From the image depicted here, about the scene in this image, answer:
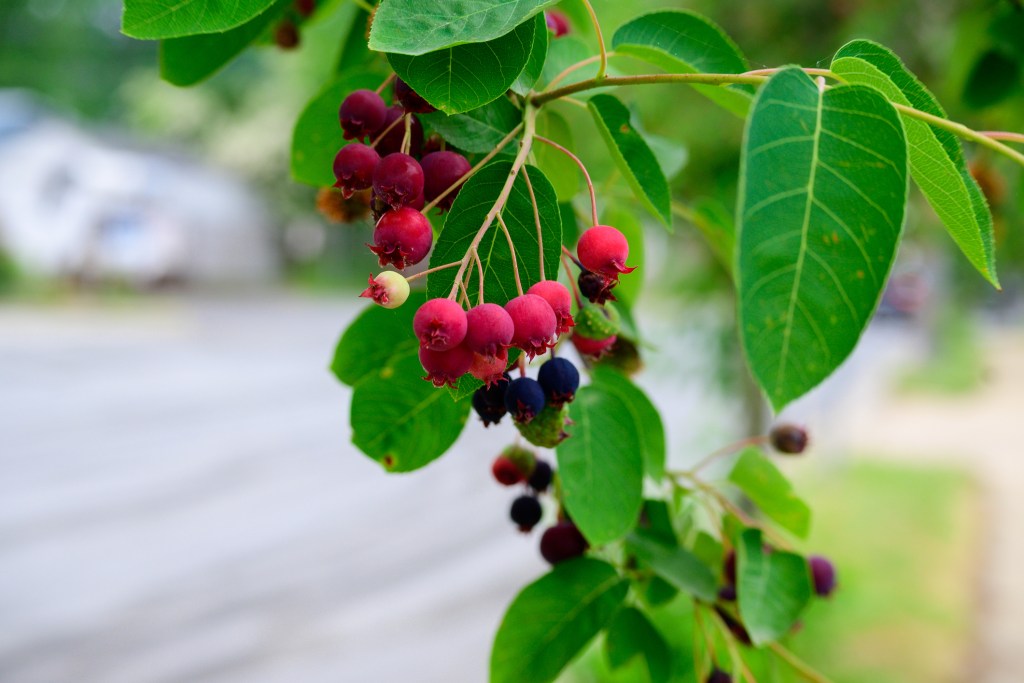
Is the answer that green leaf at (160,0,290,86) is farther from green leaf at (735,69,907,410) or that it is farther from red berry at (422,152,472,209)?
green leaf at (735,69,907,410)

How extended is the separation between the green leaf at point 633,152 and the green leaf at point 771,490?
370mm

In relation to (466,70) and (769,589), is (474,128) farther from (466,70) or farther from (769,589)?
(769,589)

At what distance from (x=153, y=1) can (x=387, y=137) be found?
0.15 meters

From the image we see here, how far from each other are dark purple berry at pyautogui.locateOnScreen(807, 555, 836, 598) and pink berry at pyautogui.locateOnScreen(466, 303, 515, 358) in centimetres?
58

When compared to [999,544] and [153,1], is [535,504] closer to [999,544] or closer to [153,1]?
[153,1]

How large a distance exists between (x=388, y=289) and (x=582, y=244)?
11 cm

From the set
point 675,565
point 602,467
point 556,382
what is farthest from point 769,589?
point 556,382

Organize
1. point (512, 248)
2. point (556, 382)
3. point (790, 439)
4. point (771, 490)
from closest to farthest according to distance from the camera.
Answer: point (512, 248), point (556, 382), point (771, 490), point (790, 439)

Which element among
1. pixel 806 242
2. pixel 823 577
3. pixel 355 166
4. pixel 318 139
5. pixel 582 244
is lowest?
pixel 823 577

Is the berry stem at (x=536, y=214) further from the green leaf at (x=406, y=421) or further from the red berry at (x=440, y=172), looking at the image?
the green leaf at (x=406, y=421)

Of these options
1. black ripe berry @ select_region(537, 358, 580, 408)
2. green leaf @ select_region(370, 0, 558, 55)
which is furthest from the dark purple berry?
green leaf @ select_region(370, 0, 558, 55)

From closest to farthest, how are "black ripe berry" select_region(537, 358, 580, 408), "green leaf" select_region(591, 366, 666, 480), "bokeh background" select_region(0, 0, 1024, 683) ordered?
1. "black ripe berry" select_region(537, 358, 580, 408)
2. "green leaf" select_region(591, 366, 666, 480)
3. "bokeh background" select_region(0, 0, 1024, 683)

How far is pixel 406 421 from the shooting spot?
0.63 meters

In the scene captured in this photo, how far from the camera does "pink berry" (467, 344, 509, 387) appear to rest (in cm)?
45
